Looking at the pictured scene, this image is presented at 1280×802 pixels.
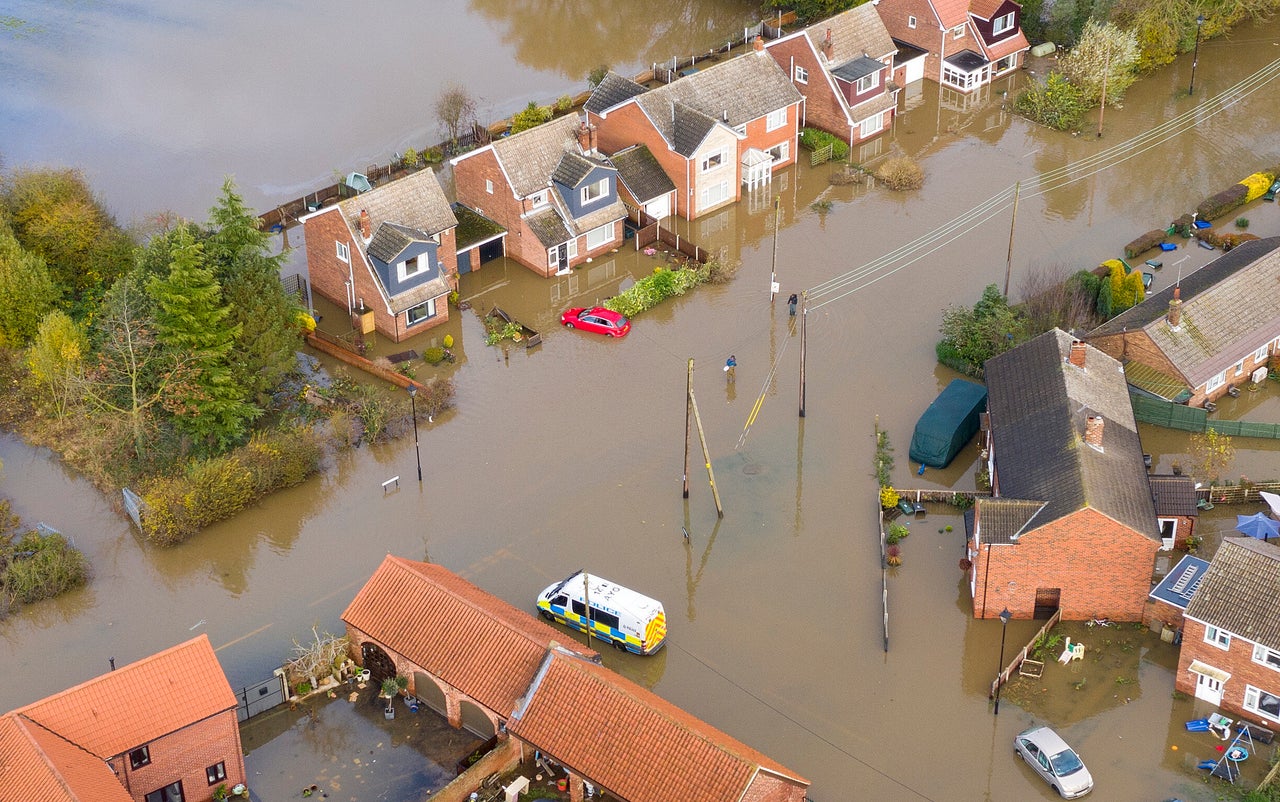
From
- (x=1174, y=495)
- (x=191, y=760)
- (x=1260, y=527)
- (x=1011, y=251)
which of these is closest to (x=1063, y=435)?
(x=1174, y=495)

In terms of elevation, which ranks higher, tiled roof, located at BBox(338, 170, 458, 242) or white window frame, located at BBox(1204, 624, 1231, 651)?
tiled roof, located at BBox(338, 170, 458, 242)

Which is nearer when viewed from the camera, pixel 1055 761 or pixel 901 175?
pixel 1055 761

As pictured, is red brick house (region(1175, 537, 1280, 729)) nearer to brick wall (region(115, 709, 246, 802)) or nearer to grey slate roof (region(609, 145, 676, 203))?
brick wall (region(115, 709, 246, 802))

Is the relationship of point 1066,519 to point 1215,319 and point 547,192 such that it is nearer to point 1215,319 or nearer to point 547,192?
point 1215,319

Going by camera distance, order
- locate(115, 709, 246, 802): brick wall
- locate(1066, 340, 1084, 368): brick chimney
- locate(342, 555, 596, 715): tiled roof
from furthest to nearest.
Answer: locate(1066, 340, 1084, 368): brick chimney
locate(342, 555, 596, 715): tiled roof
locate(115, 709, 246, 802): brick wall

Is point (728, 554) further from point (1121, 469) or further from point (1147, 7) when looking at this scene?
point (1147, 7)

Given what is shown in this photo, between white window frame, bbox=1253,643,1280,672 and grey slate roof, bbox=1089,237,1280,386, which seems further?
grey slate roof, bbox=1089,237,1280,386

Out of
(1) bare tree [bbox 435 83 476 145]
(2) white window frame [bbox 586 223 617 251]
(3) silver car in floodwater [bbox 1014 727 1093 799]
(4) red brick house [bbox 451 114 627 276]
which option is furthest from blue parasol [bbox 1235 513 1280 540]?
(1) bare tree [bbox 435 83 476 145]
